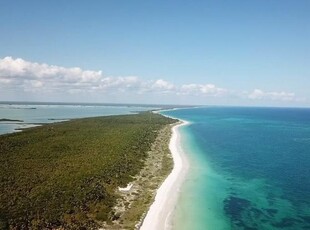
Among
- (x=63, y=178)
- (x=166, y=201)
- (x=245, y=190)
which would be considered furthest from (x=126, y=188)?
(x=245, y=190)

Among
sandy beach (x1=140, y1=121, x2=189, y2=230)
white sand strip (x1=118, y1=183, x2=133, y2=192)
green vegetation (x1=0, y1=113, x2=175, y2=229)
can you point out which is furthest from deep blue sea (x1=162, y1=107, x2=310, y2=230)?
green vegetation (x1=0, y1=113, x2=175, y2=229)

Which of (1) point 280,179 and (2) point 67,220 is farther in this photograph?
(1) point 280,179

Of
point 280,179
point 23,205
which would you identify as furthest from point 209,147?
point 23,205

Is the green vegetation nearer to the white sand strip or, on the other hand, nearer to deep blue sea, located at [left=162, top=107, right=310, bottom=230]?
the white sand strip

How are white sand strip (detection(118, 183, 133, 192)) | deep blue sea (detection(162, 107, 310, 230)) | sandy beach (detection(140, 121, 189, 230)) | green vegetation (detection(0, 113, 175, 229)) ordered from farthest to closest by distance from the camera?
white sand strip (detection(118, 183, 133, 192)) → deep blue sea (detection(162, 107, 310, 230)) → green vegetation (detection(0, 113, 175, 229)) → sandy beach (detection(140, 121, 189, 230))

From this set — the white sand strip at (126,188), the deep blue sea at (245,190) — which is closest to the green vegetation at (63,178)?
the white sand strip at (126,188)

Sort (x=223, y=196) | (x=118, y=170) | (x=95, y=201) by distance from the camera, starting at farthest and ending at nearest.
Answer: (x=118, y=170)
(x=223, y=196)
(x=95, y=201)

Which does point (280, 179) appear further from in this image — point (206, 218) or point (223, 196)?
point (206, 218)

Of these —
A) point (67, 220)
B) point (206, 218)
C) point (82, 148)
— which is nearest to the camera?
point (67, 220)
